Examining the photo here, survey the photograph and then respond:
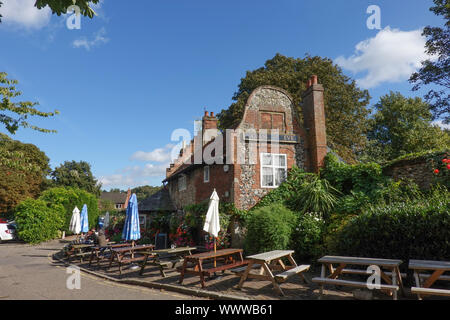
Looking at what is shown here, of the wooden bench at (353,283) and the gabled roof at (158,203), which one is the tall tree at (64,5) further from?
the gabled roof at (158,203)

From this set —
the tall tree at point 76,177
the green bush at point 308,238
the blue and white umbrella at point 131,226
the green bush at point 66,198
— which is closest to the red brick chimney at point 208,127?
the blue and white umbrella at point 131,226

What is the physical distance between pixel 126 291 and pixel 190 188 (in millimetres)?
11482

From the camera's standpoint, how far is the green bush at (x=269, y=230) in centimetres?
1036

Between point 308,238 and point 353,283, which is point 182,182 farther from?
point 353,283

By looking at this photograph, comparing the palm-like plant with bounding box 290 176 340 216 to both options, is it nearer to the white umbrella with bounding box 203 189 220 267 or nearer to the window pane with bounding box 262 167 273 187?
the window pane with bounding box 262 167 273 187

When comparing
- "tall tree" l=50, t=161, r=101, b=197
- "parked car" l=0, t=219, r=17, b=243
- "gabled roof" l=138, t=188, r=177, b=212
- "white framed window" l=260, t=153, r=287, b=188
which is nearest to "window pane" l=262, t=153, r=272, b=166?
"white framed window" l=260, t=153, r=287, b=188

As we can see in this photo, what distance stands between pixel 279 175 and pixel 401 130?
74.2 ft

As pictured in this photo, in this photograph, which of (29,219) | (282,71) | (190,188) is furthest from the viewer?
(282,71)

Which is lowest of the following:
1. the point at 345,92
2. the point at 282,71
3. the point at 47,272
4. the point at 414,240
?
the point at 47,272

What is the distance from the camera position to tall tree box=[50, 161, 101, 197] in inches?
1781

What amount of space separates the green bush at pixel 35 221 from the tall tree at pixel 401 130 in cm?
2883

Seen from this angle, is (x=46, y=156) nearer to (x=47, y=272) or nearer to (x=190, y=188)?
(x=190, y=188)
